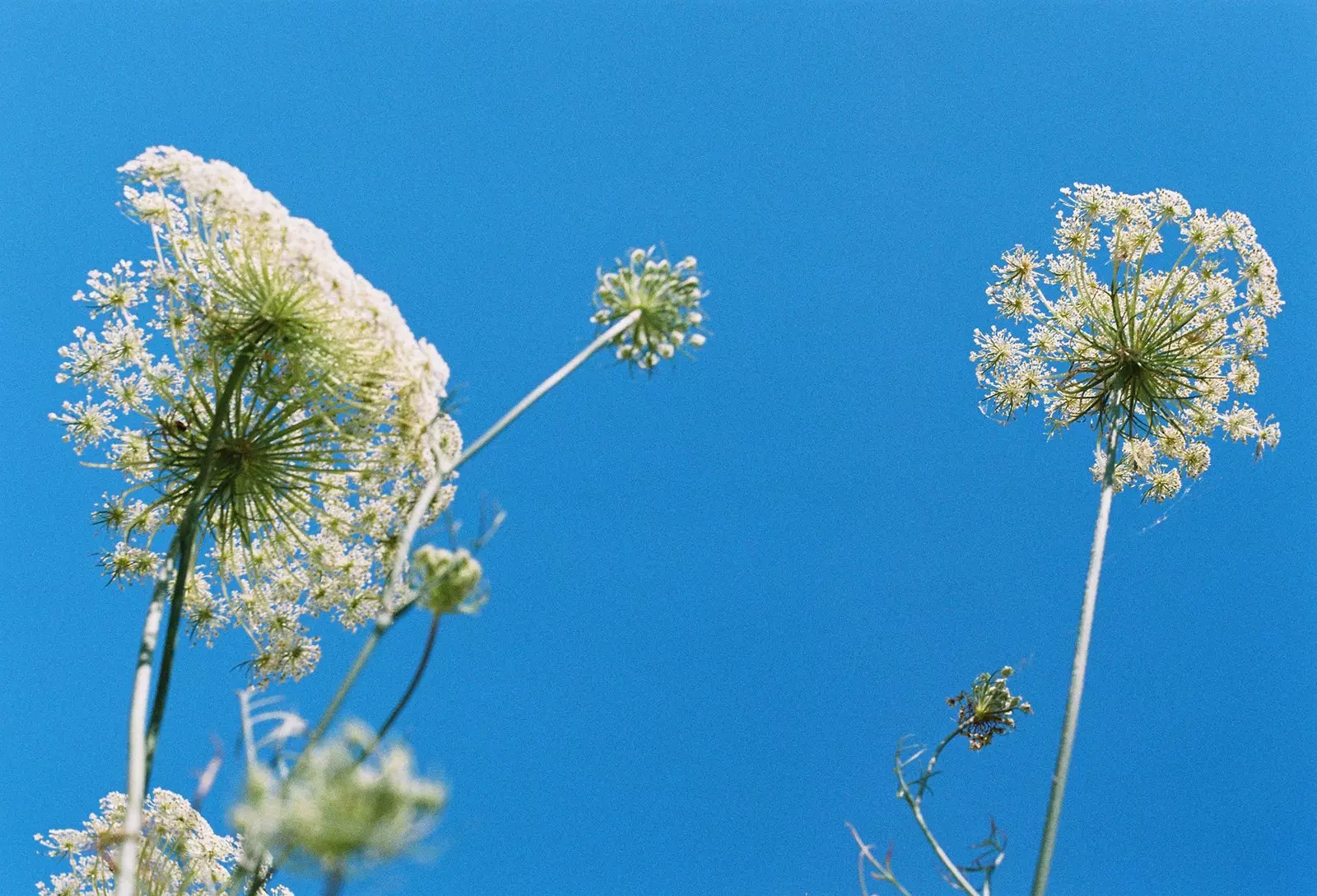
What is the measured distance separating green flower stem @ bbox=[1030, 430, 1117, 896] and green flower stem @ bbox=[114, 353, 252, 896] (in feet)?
17.5

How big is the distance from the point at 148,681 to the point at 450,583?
2214mm

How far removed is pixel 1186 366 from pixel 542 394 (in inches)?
352

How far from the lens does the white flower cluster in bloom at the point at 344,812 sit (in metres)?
3.48

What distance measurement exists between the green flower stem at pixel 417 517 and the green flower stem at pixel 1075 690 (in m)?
4.41

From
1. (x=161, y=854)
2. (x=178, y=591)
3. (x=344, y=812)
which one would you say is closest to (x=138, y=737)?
(x=178, y=591)

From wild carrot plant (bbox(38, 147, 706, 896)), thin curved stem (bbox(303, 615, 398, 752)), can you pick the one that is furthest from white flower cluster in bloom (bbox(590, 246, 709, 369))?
thin curved stem (bbox(303, 615, 398, 752))

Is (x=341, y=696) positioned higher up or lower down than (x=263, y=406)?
lower down

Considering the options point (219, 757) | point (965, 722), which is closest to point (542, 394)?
point (219, 757)

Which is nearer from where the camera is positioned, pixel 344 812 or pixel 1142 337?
pixel 344 812

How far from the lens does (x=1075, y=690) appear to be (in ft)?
24.9

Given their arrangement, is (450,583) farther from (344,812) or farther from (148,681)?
(148,681)

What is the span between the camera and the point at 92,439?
8992 mm

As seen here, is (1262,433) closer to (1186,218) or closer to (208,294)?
(1186,218)

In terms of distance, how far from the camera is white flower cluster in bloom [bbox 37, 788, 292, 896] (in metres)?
10.0
